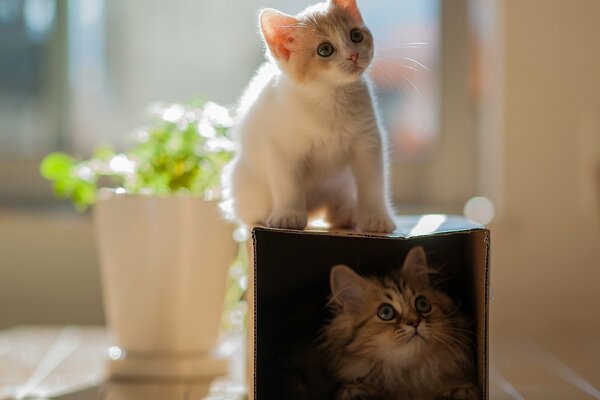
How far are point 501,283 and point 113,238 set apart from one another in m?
1.08

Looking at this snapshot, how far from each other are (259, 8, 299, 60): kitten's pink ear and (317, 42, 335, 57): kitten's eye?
0.04 meters

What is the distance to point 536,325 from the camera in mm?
2107

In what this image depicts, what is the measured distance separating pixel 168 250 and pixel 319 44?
1.83ft

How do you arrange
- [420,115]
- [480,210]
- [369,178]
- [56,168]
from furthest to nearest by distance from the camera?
[420,115] → [480,210] → [56,168] → [369,178]

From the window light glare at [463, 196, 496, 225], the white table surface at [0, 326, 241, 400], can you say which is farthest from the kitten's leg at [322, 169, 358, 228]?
the window light glare at [463, 196, 496, 225]

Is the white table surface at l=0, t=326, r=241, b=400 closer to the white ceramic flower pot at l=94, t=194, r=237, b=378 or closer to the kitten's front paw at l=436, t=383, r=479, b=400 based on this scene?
the white ceramic flower pot at l=94, t=194, r=237, b=378

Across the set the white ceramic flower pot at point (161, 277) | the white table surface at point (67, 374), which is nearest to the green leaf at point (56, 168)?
the white ceramic flower pot at point (161, 277)

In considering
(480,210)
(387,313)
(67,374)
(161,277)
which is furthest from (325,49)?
(480,210)

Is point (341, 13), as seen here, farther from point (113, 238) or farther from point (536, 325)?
point (536, 325)

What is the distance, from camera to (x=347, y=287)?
1.11m

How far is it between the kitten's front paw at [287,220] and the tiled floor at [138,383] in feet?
1.26

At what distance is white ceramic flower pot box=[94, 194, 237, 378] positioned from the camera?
1489 mm

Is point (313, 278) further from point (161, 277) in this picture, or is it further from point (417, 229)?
point (161, 277)

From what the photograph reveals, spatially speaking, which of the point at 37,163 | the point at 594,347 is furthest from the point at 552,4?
the point at 37,163
